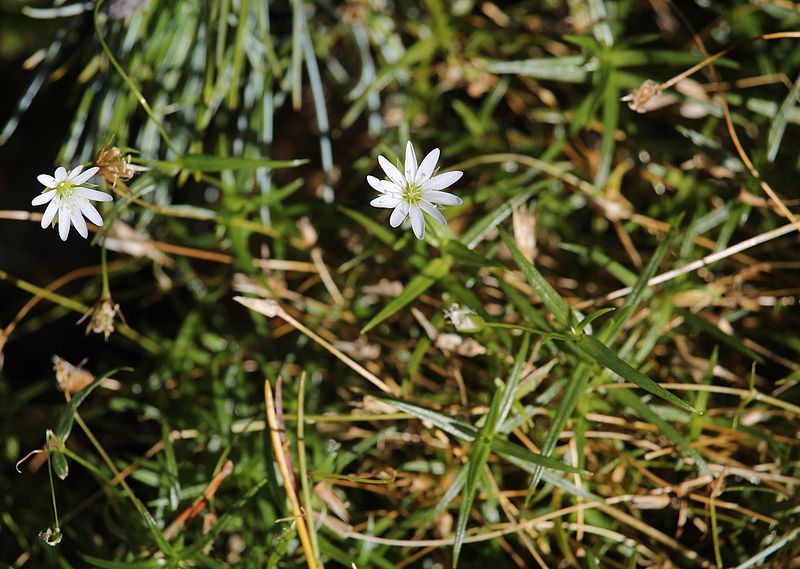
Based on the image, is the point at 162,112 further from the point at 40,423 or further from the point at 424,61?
the point at 40,423

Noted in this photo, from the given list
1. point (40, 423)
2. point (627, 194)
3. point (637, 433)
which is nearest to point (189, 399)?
point (40, 423)

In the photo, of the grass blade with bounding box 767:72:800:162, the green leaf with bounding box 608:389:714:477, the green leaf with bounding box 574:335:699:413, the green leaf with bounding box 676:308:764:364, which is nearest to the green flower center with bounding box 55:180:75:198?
the green leaf with bounding box 574:335:699:413

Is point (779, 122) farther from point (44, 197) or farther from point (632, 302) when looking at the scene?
point (44, 197)

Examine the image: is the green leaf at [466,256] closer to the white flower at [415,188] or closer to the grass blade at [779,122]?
the white flower at [415,188]

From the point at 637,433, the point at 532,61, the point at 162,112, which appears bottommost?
the point at 637,433

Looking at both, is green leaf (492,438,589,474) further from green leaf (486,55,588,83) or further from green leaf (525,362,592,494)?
green leaf (486,55,588,83)
